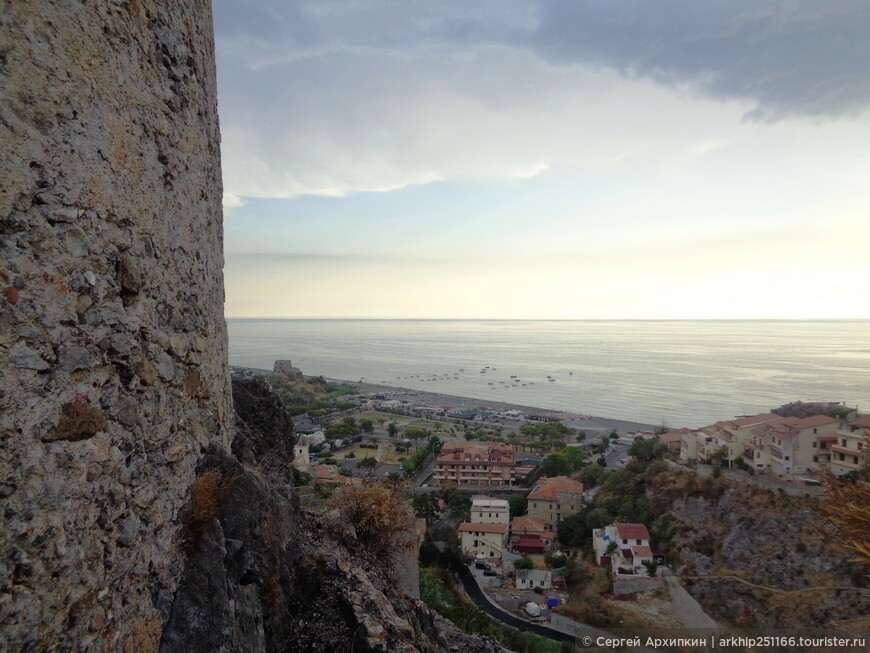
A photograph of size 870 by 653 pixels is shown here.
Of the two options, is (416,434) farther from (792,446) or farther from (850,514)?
(850,514)

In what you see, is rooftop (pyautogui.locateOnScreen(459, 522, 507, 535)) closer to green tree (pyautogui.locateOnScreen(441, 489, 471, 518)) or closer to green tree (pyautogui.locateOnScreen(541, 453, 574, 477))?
green tree (pyautogui.locateOnScreen(441, 489, 471, 518))

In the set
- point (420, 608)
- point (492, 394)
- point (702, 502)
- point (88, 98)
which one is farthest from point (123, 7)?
point (492, 394)

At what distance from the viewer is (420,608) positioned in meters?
4.98

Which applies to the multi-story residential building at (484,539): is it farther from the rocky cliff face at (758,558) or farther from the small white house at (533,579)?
the rocky cliff face at (758,558)

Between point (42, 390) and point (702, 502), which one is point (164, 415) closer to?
point (42, 390)

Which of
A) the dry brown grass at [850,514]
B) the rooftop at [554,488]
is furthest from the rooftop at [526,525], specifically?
the dry brown grass at [850,514]

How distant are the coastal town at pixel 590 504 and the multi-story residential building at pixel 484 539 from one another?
0.07 m

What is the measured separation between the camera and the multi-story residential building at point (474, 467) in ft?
118

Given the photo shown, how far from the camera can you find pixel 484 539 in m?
23.8

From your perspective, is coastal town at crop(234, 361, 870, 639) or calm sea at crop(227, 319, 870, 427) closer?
coastal town at crop(234, 361, 870, 639)

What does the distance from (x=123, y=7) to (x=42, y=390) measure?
6.72 feet

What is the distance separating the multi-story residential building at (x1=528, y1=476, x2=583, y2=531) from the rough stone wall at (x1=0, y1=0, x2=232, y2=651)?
27.5m

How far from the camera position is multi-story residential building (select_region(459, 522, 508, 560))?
23062 millimetres

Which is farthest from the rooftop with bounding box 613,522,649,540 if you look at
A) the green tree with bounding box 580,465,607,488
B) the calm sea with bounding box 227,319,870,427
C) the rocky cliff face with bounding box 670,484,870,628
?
the calm sea with bounding box 227,319,870,427
